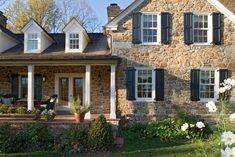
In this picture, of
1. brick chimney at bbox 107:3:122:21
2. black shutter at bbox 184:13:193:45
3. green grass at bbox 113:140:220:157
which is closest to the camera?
green grass at bbox 113:140:220:157

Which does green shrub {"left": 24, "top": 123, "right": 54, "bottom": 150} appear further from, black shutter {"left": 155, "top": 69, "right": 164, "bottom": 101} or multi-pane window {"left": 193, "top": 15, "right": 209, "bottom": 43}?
multi-pane window {"left": 193, "top": 15, "right": 209, "bottom": 43}

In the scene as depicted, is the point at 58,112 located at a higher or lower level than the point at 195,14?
lower

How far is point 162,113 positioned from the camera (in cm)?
1675

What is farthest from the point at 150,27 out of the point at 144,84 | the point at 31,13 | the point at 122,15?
the point at 31,13

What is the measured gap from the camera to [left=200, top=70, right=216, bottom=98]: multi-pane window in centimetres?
1703

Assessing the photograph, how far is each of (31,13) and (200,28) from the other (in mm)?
23279

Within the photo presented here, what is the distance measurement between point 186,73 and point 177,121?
3395 mm

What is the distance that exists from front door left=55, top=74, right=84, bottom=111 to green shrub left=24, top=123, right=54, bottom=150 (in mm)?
5842

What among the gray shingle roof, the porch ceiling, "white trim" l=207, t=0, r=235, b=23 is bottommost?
the porch ceiling

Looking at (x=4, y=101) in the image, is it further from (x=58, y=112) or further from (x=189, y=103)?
(x=189, y=103)

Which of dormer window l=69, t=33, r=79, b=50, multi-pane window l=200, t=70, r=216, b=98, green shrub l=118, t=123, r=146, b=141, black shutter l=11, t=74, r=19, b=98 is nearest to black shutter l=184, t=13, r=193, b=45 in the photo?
multi-pane window l=200, t=70, r=216, b=98

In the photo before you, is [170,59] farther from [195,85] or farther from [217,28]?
[217,28]

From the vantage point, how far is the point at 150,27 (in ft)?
55.7

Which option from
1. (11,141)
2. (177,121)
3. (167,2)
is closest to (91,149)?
(11,141)
